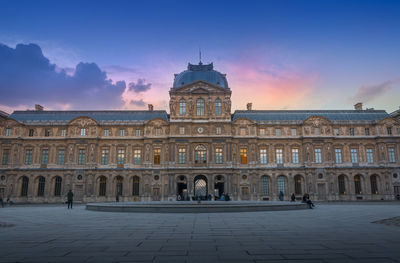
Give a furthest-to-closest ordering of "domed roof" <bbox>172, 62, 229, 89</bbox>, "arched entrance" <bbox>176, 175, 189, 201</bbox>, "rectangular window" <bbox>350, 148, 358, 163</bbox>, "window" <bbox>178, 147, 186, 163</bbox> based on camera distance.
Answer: "domed roof" <bbox>172, 62, 229, 89</bbox>
"rectangular window" <bbox>350, 148, 358, 163</bbox>
"window" <bbox>178, 147, 186, 163</bbox>
"arched entrance" <bbox>176, 175, 189, 201</bbox>

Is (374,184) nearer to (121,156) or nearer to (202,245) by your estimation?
(121,156)

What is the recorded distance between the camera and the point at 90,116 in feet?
188

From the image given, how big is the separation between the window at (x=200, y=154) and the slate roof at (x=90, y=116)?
9103 millimetres

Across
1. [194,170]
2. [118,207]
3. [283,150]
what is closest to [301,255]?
[118,207]

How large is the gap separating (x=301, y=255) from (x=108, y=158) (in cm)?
4886

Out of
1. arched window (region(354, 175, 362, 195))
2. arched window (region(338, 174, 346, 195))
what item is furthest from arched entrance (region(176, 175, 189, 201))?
arched window (region(354, 175, 362, 195))

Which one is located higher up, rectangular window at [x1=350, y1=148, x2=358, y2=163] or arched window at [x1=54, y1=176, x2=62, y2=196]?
rectangular window at [x1=350, y1=148, x2=358, y2=163]

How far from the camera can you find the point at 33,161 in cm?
5322

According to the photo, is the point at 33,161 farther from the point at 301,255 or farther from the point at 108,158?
the point at 301,255

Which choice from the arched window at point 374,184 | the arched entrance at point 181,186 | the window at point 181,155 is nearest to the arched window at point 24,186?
the arched entrance at point 181,186

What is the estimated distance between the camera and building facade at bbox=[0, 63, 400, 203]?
5150 cm

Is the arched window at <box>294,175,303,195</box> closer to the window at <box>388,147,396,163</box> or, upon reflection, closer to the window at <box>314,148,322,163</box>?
the window at <box>314,148,322,163</box>

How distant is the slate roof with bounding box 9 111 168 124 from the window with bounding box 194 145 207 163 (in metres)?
9.10

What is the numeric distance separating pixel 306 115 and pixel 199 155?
890 inches
